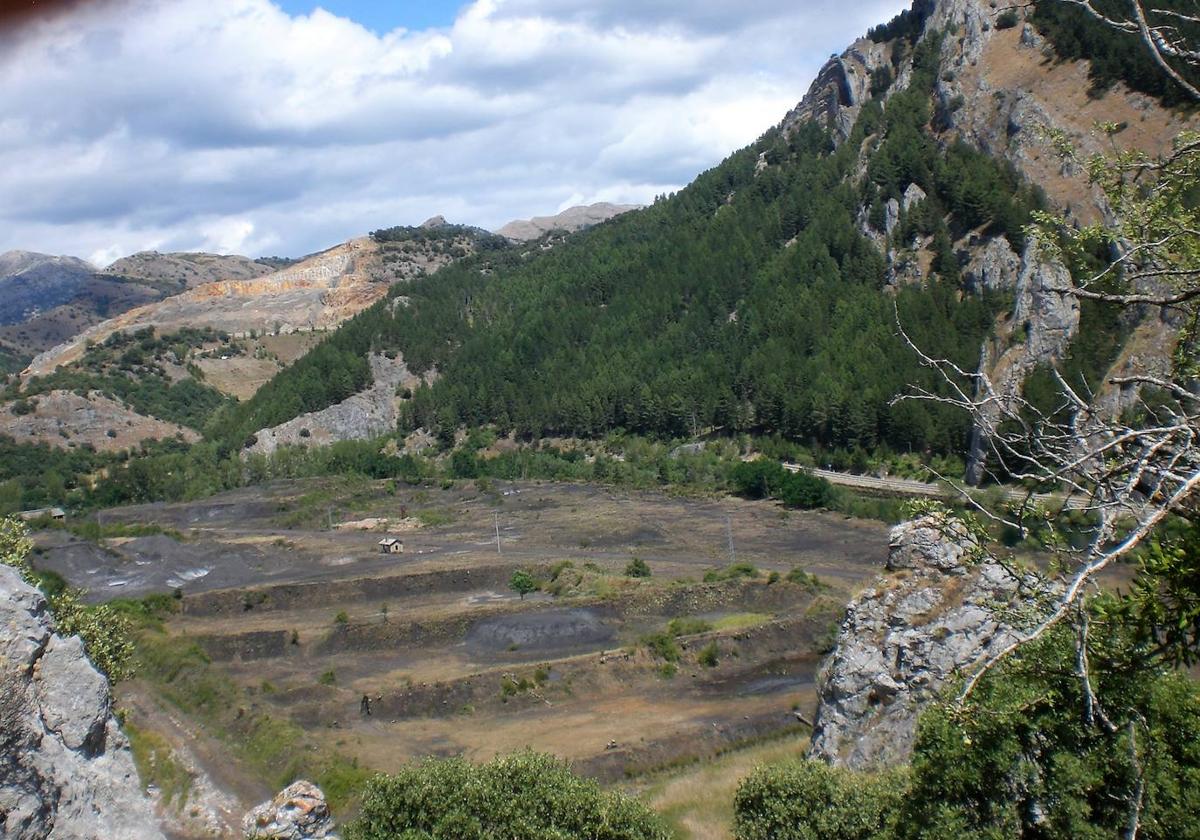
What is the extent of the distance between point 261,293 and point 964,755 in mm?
186153

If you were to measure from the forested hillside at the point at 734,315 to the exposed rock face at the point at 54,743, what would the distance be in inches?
2452

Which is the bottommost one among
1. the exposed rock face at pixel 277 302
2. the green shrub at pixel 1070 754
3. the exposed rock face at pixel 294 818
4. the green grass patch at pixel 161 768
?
the green grass patch at pixel 161 768

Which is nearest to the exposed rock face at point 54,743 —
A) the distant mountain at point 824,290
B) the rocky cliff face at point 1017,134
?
the distant mountain at point 824,290

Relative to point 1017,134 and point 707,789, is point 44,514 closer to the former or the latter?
point 707,789

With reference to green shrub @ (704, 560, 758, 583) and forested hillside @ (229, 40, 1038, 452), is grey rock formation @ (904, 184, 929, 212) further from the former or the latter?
green shrub @ (704, 560, 758, 583)

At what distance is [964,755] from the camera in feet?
28.8

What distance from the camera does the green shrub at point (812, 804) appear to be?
44.3 ft

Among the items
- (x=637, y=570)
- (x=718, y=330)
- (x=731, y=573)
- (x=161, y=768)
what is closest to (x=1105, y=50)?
(x=718, y=330)

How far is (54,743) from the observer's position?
319 inches

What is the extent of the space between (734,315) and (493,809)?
312 feet

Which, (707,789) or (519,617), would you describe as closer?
(707,789)

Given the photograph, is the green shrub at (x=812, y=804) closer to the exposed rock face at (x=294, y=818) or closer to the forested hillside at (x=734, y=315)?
the exposed rock face at (x=294, y=818)

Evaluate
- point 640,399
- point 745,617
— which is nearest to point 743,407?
point 640,399

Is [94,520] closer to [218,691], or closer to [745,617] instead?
[218,691]
